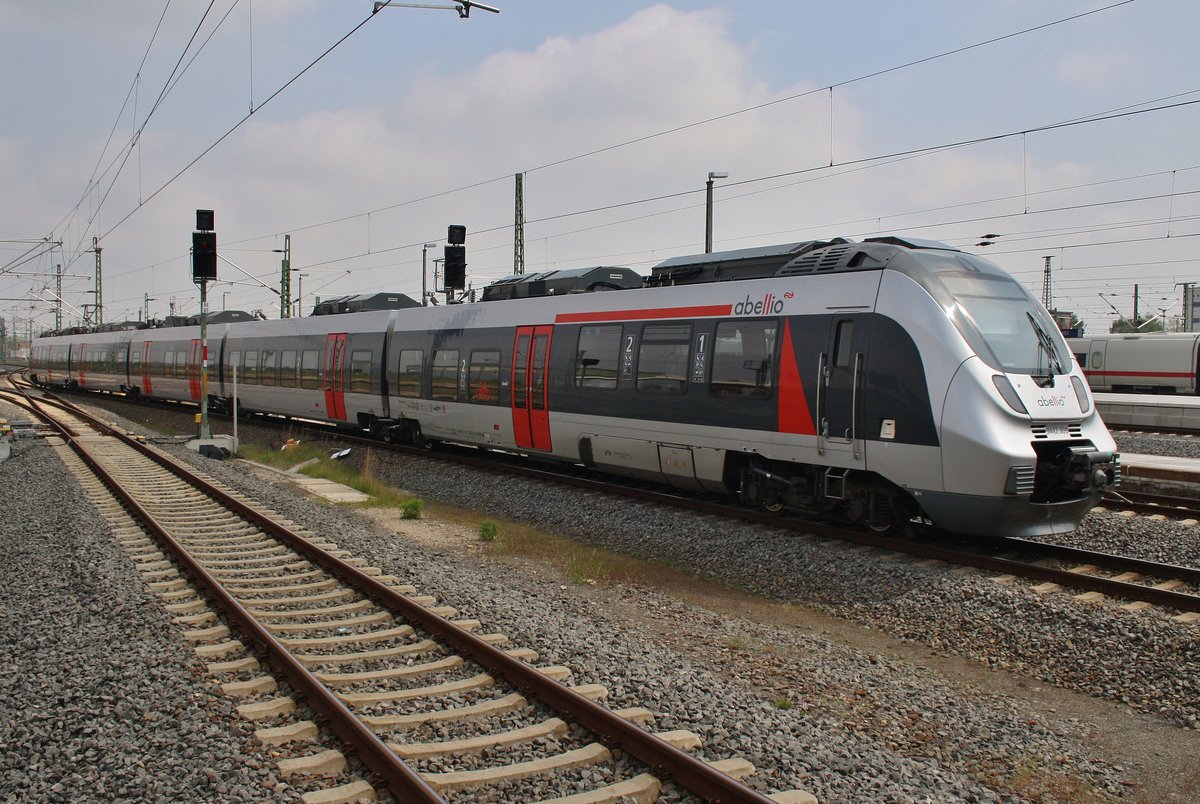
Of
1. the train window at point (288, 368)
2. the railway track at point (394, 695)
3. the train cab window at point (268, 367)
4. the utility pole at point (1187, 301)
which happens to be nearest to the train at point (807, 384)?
the railway track at point (394, 695)

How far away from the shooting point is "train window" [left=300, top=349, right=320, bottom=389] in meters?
23.1

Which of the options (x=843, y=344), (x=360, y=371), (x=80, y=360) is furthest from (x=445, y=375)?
(x=80, y=360)

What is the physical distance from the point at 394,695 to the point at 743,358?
21.7 feet

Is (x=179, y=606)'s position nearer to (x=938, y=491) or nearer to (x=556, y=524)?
(x=556, y=524)

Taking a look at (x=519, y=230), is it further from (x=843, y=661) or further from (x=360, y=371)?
(x=843, y=661)

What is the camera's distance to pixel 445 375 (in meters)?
17.7

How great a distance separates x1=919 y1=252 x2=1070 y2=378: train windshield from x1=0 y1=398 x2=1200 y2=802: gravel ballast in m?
2.27

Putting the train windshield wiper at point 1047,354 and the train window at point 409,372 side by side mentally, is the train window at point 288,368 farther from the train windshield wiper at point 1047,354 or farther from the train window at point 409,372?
the train windshield wiper at point 1047,354

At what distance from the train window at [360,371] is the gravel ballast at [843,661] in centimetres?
1001

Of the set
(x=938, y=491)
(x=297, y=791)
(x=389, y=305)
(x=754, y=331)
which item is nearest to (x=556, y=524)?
(x=754, y=331)

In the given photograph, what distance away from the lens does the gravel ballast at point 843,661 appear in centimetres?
504

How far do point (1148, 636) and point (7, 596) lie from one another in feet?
30.6

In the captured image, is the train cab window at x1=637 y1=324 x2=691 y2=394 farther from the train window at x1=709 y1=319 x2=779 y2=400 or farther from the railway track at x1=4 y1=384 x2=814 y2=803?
the railway track at x1=4 y1=384 x2=814 y2=803

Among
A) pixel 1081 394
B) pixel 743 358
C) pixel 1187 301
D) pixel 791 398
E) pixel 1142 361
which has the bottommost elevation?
pixel 791 398
